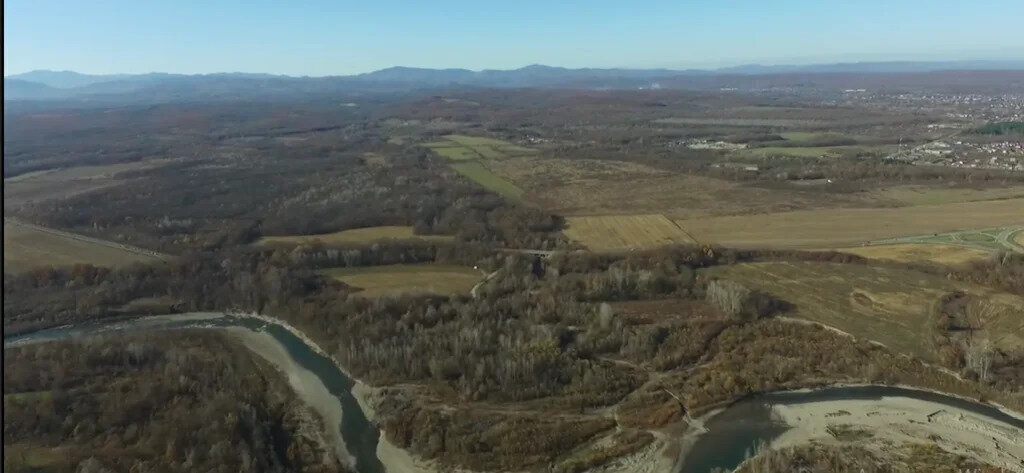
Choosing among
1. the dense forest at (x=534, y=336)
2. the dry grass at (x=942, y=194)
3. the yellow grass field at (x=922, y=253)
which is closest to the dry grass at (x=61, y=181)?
the dense forest at (x=534, y=336)

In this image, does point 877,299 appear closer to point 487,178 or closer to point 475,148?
point 487,178

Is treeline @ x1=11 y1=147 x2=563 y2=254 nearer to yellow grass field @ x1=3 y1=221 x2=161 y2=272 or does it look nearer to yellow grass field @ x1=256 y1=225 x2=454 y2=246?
yellow grass field @ x1=256 y1=225 x2=454 y2=246

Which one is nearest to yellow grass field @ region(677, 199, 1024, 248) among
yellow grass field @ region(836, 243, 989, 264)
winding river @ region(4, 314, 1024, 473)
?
yellow grass field @ region(836, 243, 989, 264)

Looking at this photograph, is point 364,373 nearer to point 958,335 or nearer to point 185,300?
point 185,300

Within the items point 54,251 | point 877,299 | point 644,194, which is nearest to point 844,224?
point 877,299

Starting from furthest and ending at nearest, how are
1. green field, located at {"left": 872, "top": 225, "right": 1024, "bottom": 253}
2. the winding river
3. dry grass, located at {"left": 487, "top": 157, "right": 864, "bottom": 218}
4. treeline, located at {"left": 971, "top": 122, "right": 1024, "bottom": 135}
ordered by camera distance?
1. treeline, located at {"left": 971, "top": 122, "right": 1024, "bottom": 135}
2. dry grass, located at {"left": 487, "top": 157, "right": 864, "bottom": 218}
3. green field, located at {"left": 872, "top": 225, "right": 1024, "bottom": 253}
4. the winding river

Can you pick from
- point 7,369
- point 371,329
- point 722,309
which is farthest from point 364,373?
point 722,309
